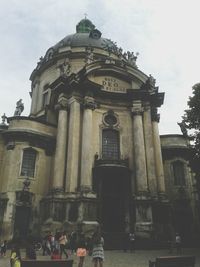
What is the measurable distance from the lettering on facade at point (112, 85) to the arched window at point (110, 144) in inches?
179

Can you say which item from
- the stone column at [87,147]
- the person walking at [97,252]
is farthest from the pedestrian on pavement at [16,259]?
the stone column at [87,147]

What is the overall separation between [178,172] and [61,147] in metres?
11.8

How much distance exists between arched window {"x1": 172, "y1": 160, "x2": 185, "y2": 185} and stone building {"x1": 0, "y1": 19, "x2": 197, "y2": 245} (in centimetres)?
9

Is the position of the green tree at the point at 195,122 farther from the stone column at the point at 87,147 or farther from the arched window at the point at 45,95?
the arched window at the point at 45,95

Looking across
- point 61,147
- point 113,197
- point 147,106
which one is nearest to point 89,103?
point 61,147

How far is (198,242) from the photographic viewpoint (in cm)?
2438

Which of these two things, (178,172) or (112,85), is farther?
(112,85)

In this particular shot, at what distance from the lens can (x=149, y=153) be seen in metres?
27.2

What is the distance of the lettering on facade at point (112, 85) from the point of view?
30.4 meters

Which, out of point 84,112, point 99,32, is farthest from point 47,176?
point 99,32

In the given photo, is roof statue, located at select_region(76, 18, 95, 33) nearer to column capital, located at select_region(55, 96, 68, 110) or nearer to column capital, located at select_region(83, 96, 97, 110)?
column capital, located at select_region(55, 96, 68, 110)

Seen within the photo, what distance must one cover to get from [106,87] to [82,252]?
21.1 metres

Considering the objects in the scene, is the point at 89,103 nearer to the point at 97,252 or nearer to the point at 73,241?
the point at 73,241

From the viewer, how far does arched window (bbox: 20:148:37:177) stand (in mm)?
25328
